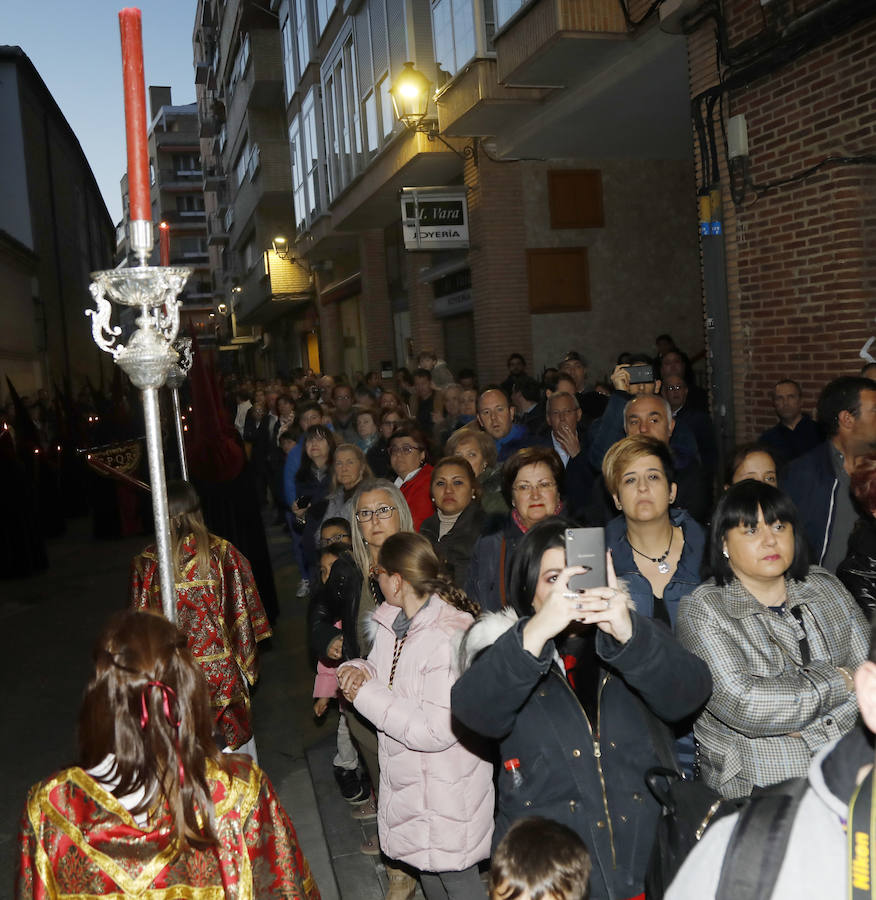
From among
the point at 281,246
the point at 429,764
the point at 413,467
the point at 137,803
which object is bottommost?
the point at 429,764

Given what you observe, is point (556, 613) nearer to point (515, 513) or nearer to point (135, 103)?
point (135, 103)

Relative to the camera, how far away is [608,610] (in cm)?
242

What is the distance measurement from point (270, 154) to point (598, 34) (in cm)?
2197

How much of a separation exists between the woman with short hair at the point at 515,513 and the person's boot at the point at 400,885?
1.26 meters

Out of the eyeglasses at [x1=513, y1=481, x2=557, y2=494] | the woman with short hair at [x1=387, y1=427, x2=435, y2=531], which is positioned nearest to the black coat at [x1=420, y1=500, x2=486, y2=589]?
the eyeglasses at [x1=513, y1=481, x2=557, y2=494]

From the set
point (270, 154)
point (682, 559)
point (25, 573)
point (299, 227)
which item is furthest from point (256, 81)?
point (682, 559)

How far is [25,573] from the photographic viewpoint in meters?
12.5

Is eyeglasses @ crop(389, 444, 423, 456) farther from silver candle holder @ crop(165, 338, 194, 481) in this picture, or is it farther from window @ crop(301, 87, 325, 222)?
window @ crop(301, 87, 325, 222)

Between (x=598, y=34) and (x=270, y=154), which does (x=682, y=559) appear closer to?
(x=598, y=34)

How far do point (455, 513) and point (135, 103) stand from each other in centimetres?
362

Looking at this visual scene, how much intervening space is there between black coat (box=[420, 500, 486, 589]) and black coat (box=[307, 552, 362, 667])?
52cm

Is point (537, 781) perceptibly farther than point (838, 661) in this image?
No

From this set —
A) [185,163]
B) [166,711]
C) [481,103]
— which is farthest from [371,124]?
[185,163]

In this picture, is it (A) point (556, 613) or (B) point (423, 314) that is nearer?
(A) point (556, 613)
